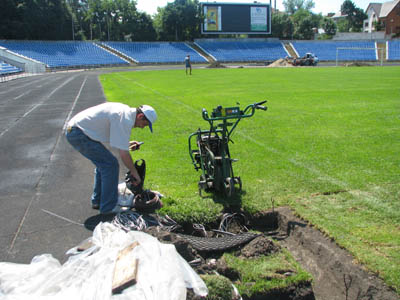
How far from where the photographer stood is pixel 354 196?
5301 millimetres

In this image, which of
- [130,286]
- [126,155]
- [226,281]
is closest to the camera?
[130,286]

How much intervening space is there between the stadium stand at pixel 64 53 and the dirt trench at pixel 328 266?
52291 mm

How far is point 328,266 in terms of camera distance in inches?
153

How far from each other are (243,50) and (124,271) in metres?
69.6

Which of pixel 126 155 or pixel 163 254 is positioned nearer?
pixel 163 254

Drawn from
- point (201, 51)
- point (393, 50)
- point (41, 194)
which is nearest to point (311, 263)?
point (41, 194)

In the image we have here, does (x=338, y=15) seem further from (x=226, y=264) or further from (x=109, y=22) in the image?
(x=226, y=264)

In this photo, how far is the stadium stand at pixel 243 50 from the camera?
65938 millimetres

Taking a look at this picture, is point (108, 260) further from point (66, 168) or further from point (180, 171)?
point (66, 168)

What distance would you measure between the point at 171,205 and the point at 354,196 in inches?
102

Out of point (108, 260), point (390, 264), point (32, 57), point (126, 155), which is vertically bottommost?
point (390, 264)

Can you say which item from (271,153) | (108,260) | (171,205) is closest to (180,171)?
(171,205)

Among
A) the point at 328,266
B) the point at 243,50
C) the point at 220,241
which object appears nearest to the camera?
the point at 328,266

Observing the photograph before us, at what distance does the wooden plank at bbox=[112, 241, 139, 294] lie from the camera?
2.77 meters
